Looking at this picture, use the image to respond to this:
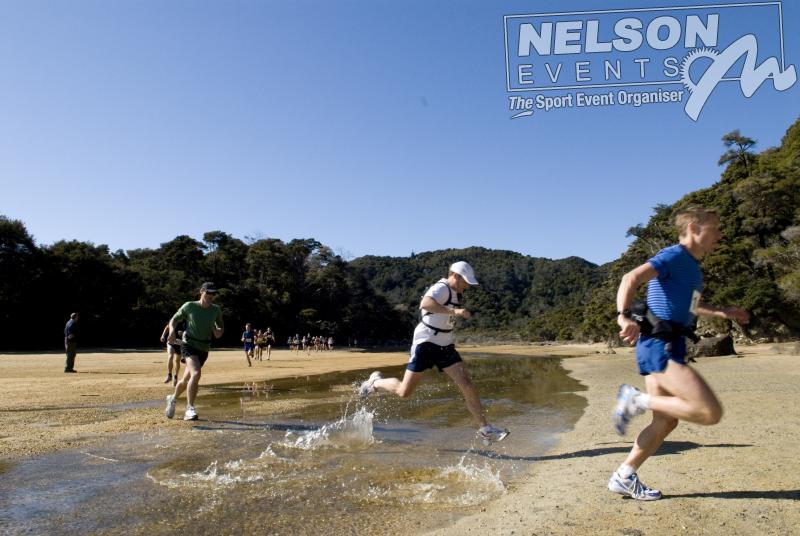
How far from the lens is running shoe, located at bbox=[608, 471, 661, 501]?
148 inches

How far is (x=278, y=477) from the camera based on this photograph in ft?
15.5

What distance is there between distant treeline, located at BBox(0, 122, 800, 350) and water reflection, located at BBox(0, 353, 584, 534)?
11776mm

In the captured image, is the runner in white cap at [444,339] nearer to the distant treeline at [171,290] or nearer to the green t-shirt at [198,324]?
the green t-shirt at [198,324]

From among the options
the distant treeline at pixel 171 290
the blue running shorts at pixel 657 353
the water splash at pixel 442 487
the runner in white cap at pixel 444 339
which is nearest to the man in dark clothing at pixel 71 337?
the runner in white cap at pixel 444 339

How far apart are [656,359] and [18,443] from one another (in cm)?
664

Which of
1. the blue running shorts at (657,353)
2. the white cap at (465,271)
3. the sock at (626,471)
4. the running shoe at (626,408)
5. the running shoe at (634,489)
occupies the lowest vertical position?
the running shoe at (634,489)

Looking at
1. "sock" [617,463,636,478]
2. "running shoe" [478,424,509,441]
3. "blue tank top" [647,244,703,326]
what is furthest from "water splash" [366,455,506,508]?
"blue tank top" [647,244,703,326]

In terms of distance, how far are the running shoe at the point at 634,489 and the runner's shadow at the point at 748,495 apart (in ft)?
0.45

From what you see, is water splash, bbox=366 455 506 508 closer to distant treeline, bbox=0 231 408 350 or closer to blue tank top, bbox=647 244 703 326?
blue tank top, bbox=647 244 703 326

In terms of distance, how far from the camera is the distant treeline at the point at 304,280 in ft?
123

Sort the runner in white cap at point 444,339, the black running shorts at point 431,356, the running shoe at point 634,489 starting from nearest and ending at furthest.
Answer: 1. the running shoe at point 634,489
2. the runner in white cap at point 444,339
3. the black running shorts at point 431,356

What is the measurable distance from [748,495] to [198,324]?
22.0 feet

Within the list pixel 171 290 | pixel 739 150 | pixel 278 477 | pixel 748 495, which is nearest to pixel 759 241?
pixel 739 150

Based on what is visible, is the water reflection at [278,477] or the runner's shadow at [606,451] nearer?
the water reflection at [278,477]
